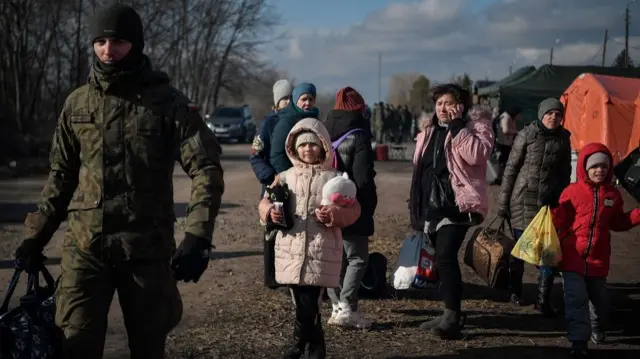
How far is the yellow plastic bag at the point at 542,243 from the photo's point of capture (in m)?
6.18

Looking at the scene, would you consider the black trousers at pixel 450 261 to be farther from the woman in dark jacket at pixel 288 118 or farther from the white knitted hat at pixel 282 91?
the white knitted hat at pixel 282 91

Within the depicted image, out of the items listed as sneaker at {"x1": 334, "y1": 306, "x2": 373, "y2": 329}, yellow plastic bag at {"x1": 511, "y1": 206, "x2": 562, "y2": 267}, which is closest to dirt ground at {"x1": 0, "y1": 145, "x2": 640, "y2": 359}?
sneaker at {"x1": 334, "y1": 306, "x2": 373, "y2": 329}

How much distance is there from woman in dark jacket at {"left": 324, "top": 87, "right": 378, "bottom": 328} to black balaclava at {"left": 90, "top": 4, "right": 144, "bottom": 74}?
2.99 meters

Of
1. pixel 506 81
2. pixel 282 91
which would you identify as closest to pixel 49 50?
pixel 506 81

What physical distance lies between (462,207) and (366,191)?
0.87 meters

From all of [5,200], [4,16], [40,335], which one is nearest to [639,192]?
[40,335]

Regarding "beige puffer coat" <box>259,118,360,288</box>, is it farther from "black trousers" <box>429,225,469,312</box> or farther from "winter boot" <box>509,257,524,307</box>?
"winter boot" <box>509,257,524,307</box>

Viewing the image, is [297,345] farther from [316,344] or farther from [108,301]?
→ [108,301]

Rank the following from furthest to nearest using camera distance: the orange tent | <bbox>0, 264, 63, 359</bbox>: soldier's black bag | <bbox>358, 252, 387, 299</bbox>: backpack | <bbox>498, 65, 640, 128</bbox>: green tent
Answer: <bbox>498, 65, 640, 128</bbox>: green tent
the orange tent
<bbox>358, 252, 387, 299</bbox>: backpack
<bbox>0, 264, 63, 359</bbox>: soldier's black bag

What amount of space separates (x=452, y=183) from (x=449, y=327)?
1062 millimetres

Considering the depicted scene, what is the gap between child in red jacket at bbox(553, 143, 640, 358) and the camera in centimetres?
612

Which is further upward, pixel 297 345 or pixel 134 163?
pixel 134 163

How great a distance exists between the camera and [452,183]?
6160 millimetres

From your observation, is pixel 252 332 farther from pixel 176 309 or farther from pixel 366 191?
pixel 176 309
